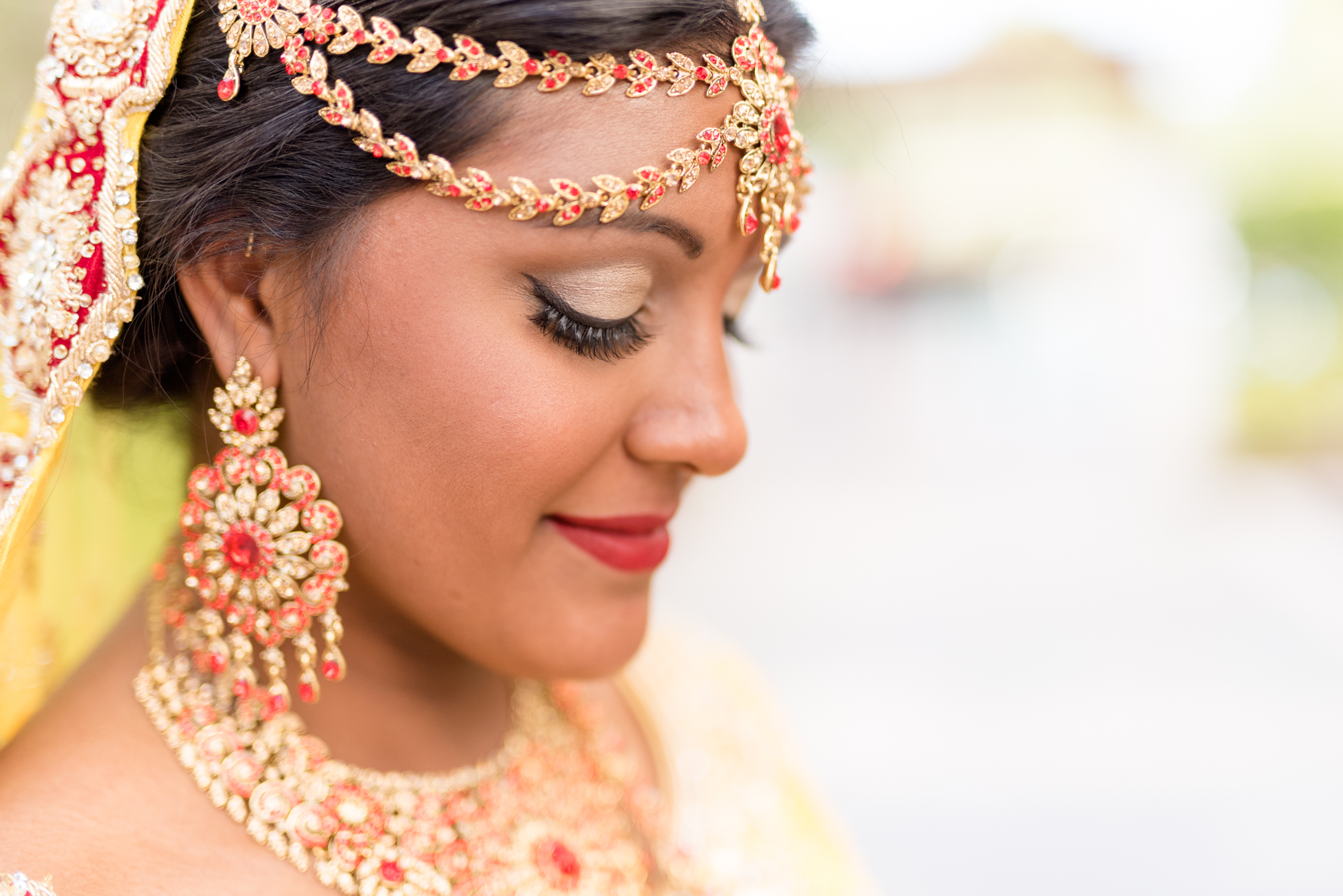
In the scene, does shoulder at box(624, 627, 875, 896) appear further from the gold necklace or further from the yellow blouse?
the gold necklace

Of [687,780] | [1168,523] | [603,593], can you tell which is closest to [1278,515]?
[1168,523]

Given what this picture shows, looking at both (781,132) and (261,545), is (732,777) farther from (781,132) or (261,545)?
(781,132)

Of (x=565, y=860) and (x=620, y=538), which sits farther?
(x=565, y=860)

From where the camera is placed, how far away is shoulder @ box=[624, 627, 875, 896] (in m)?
1.55

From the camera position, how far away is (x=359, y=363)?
3.26ft

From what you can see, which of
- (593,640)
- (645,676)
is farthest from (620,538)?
(645,676)

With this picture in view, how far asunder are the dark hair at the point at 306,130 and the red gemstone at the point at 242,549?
0.20m

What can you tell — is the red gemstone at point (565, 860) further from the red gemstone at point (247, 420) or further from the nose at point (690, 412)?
the red gemstone at point (247, 420)

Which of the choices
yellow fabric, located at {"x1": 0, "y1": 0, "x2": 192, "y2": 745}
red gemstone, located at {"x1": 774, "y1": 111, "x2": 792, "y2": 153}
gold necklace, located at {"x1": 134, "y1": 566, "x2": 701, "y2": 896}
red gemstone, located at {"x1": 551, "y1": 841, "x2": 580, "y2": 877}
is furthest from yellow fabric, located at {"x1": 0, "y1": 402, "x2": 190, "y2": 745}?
red gemstone, located at {"x1": 774, "y1": 111, "x2": 792, "y2": 153}

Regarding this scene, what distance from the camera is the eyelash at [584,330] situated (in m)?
0.98

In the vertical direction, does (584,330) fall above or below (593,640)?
above

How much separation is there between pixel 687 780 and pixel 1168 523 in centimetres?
610

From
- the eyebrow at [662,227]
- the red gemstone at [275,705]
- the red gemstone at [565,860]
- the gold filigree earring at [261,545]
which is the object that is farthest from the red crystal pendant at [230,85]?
the red gemstone at [565,860]

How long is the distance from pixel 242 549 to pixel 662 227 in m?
0.54
